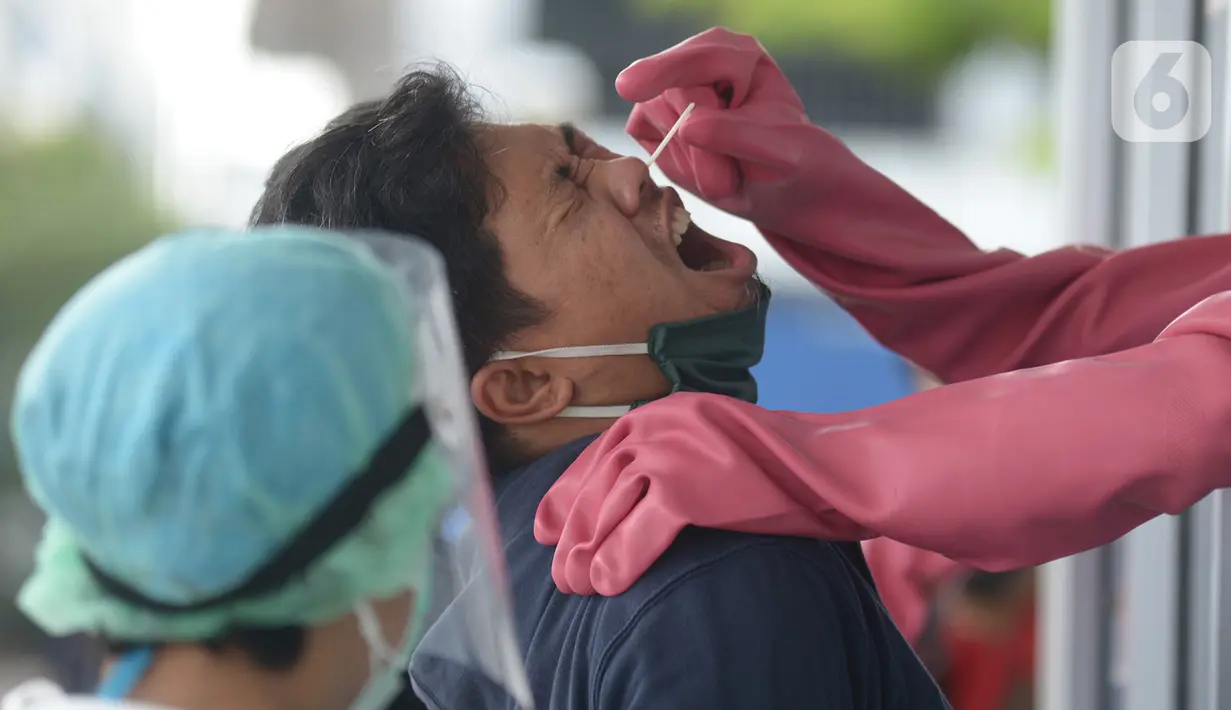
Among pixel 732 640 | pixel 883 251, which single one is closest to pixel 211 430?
pixel 732 640

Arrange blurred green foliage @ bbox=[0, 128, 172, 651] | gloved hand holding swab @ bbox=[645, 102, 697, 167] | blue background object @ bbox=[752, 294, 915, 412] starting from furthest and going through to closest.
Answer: blurred green foliage @ bbox=[0, 128, 172, 651] < blue background object @ bbox=[752, 294, 915, 412] < gloved hand holding swab @ bbox=[645, 102, 697, 167]

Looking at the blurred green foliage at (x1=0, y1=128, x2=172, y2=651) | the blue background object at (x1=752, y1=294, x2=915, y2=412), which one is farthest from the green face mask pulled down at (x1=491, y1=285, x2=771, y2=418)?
the blurred green foliage at (x1=0, y1=128, x2=172, y2=651)

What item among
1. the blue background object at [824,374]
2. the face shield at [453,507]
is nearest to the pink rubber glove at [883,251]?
the face shield at [453,507]

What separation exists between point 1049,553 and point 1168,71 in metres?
1.12

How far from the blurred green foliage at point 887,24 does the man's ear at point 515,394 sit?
915cm

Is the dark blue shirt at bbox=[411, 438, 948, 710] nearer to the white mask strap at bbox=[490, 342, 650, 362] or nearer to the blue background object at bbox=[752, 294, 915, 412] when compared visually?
the white mask strap at bbox=[490, 342, 650, 362]

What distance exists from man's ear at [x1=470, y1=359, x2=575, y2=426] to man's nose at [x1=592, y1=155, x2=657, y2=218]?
0.65 feet

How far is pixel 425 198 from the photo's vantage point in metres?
1.16

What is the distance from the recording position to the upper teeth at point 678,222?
4.19 ft

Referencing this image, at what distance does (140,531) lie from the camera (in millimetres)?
694

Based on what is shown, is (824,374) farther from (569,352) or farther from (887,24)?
(887,24)

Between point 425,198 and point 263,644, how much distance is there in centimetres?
54

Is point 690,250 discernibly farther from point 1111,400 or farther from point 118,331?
point 118,331

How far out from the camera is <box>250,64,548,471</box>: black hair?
1163 mm
